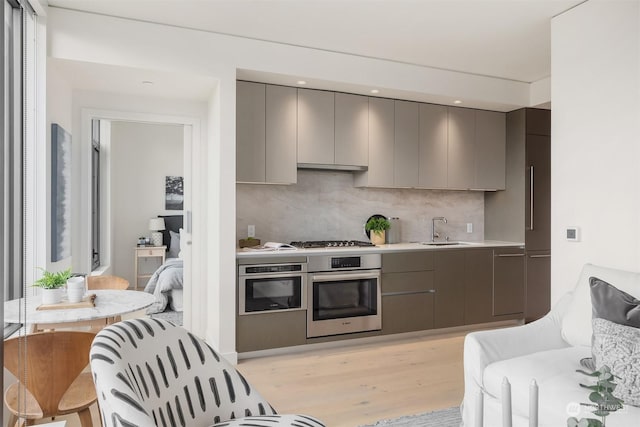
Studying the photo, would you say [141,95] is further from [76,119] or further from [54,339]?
[54,339]

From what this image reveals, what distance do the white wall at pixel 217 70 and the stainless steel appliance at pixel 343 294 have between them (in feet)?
2.46

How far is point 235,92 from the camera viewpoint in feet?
11.8

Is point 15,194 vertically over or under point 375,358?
over

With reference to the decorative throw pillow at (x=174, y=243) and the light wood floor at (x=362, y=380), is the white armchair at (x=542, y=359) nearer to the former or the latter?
the light wood floor at (x=362, y=380)

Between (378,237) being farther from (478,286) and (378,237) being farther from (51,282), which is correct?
(51,282)

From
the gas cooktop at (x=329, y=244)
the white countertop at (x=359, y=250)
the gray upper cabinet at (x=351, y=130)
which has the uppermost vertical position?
the gray upper cabinet at (x=351, y=130)

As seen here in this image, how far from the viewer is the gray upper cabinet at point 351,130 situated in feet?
13.9

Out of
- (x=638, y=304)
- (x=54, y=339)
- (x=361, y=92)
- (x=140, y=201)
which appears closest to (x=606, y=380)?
(x=638, y=304)

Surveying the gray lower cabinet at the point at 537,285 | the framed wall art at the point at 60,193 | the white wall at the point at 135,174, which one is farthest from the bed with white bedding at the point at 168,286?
the gray lower cabinet at the point at 537,285

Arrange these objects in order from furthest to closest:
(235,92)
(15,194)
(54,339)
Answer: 1. (235,92)
2. (15,194)
3. (54,339)

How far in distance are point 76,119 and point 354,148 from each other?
8.26 feet

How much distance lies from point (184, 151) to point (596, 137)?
340 cm

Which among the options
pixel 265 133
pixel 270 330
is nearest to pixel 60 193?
pixel 265 133

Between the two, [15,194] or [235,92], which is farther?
[235,92]
